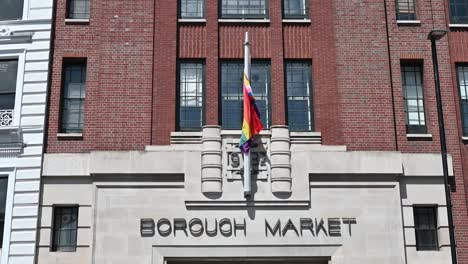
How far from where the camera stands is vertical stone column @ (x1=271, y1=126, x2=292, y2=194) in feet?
72.9

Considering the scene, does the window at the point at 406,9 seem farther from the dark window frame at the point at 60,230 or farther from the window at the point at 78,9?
the dark window frame at the point at 60,230

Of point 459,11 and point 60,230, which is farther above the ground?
point 459,11

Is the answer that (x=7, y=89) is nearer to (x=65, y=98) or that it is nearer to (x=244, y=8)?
(x=65, y=98)

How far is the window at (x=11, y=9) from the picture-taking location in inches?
981

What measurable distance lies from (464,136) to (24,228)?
15.3m

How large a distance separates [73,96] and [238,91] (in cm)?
585

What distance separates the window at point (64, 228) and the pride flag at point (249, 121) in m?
6.09

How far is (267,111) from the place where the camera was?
23.8 meters

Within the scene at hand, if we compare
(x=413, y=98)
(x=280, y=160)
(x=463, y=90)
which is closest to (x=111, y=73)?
(x=280, y=160)

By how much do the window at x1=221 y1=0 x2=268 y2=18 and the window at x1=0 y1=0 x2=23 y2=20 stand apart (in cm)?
739

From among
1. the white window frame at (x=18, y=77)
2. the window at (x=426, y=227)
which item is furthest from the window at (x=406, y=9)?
the white window frame at (x=18, y=77)

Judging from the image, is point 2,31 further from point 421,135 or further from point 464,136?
point 464,136

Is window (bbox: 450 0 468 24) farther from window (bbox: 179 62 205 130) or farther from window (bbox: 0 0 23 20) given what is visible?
window (bbox: 0 0 23 20)

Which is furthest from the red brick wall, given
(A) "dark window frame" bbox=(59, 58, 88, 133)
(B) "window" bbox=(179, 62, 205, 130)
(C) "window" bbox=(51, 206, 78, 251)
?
(C) "window" bbox=(51, 206, 78, 251)
